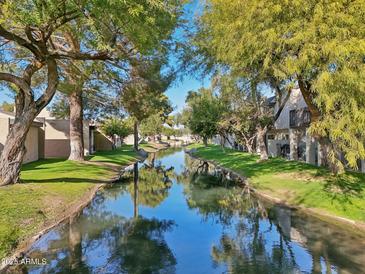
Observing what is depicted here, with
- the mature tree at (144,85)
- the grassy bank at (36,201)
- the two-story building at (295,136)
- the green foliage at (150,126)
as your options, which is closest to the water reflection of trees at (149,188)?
the grassy bank at (36,201)

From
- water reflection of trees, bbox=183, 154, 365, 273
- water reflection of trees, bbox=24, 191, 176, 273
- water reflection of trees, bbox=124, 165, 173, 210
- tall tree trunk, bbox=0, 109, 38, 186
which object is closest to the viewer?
water reflection of trees, bbox=24, 191, 176, 273

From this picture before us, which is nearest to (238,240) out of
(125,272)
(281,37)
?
(125,272)

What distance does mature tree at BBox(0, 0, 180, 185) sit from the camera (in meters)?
10.1

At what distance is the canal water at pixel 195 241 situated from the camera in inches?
321

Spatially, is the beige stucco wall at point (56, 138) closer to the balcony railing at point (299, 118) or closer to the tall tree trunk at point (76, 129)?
the tall tree trunk at point (76, 129)

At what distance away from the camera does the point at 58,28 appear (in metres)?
13.1

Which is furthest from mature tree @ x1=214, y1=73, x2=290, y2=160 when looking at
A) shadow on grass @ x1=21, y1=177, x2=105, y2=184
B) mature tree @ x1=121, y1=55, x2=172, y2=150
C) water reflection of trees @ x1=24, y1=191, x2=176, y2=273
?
water reflection of trees @ x1=24, y1=191, x2=176, y2=273

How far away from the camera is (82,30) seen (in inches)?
541

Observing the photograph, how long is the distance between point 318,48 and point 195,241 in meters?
7.52

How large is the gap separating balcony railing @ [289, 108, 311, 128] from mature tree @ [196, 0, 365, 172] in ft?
45.5

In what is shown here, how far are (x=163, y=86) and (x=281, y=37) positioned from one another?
30.7 ft

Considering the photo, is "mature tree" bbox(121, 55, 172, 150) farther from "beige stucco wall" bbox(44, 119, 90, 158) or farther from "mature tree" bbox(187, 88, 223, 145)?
"mature tree" bbox(187, 88, 223, 145)

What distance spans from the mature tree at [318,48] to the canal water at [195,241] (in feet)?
10.2

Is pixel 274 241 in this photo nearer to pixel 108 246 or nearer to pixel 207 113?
pixel 108 246
